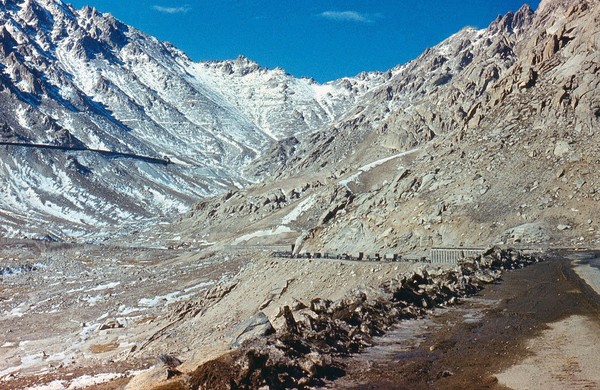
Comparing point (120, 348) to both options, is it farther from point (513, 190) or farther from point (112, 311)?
point (513, 190)

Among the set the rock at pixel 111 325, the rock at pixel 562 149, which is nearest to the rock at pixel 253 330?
the rock at pixel 111 325

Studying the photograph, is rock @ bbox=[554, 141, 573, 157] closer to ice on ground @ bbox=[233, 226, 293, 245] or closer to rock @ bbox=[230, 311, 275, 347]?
rock @ bbox=[230, 311, 275, 347]

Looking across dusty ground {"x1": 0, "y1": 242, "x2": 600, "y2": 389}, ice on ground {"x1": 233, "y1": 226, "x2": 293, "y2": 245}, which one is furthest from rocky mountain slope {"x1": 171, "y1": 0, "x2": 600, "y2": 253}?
dusty ground {"x1": 0, "y1": 242, "x2": 600, "y2": 389}

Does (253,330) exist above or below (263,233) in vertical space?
below

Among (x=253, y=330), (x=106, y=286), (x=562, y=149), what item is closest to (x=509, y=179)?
(x=562, y=149)

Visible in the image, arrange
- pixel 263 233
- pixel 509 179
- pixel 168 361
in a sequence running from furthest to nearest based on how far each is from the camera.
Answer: pixel 263 233, pixel 509 179, pixel 168 361

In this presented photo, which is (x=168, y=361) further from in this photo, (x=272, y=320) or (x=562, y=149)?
(x=562, y=149)

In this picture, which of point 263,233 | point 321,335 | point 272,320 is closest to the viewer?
point 321,335

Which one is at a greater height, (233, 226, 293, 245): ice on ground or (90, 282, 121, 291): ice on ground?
(233, 226, 293, 245): ice on ground
